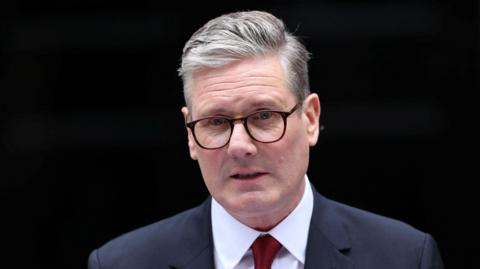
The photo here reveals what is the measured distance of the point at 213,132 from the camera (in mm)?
3018

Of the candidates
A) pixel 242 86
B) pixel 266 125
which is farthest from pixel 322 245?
pixel 242 86

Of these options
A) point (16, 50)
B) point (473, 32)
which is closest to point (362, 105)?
point (473, 32)

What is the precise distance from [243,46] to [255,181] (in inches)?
16.3

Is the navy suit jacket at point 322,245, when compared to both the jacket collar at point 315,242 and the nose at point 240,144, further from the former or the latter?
the nose at point 240,144

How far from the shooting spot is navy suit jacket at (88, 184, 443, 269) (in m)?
3.10

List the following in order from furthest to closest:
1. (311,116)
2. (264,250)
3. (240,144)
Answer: (311,116) < (264,250) < (240,144)

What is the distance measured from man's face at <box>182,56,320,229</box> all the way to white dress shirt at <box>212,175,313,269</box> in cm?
5

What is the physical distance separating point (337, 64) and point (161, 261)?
2.14 metres

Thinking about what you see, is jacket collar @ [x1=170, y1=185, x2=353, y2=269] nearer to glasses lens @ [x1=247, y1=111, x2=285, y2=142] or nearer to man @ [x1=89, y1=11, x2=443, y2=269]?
man @ [x1=89, y1=11, x2=443, y2=269]

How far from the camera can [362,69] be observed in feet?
16.5

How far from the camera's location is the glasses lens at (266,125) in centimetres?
298

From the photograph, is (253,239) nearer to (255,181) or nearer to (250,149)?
(255,181)

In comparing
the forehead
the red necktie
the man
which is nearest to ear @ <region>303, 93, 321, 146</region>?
the man

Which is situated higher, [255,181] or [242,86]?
[242,86]
